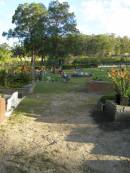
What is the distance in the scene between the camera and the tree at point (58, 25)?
37.5 metres

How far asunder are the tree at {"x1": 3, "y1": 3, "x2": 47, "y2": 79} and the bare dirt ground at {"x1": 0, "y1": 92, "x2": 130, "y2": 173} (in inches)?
1019

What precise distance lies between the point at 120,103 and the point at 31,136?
387 centimetres

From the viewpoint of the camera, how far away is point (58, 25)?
126 ft

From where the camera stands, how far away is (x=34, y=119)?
11.3 meters

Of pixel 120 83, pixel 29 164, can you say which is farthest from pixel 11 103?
pixel 29 164

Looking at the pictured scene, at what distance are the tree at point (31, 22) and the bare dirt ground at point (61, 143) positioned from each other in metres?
25.9

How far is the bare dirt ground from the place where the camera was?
6880 mm

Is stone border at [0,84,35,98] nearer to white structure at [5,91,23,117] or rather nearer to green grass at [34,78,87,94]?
green grass at [34,78,87,94]

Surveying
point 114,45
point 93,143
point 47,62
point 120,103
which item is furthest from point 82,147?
point 114,45

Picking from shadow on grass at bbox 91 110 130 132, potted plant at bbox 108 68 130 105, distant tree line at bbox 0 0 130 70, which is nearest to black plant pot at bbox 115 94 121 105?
potted plant at bbox 108 68 130 105

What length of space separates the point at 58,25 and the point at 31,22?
8.42 feet

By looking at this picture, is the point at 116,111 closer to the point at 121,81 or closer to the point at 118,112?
the point at 118,112

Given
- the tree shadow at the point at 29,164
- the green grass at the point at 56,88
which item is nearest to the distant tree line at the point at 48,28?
the green grass at the point at 56,88

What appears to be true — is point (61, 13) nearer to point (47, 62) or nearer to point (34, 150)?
point (47, 62)
